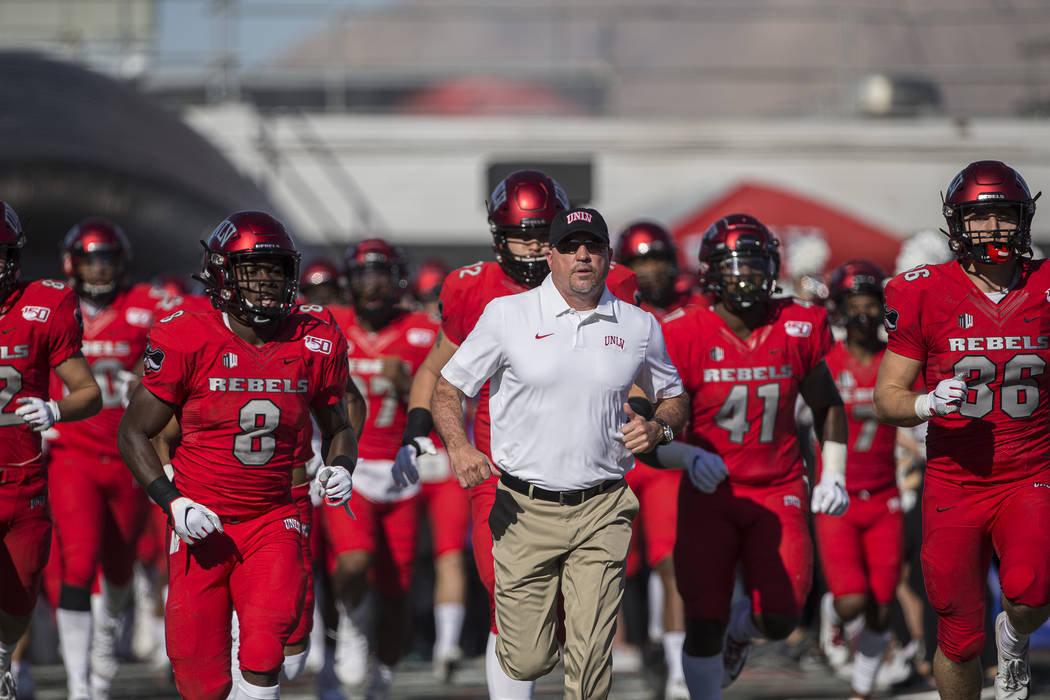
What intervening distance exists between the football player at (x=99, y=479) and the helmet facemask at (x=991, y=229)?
13.3 ft

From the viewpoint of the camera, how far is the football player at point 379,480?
22.7ft

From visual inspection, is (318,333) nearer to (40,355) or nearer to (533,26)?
(40,355)

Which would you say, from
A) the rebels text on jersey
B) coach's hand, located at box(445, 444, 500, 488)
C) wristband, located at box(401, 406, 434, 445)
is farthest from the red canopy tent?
coach's hand, located at box(445, 444, 500, 488)

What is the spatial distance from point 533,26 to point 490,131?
77.4 inches

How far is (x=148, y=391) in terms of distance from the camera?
489cm

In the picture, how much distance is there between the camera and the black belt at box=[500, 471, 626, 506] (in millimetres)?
4746

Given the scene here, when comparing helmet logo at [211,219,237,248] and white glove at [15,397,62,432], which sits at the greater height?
helmet logo at [211,219,237,248]

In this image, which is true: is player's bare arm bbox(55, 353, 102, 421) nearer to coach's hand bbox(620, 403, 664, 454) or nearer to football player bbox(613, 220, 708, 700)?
coach's hand bbox(620, 403, 664, 454)

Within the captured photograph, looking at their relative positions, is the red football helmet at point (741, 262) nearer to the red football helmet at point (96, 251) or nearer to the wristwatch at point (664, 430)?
the wristwatch at point (664, 430)

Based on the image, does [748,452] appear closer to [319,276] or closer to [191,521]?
[191,521]

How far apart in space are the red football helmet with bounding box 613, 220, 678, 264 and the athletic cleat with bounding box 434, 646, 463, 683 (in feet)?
7.84

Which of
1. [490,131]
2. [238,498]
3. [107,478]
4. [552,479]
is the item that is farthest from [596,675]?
[490,131]

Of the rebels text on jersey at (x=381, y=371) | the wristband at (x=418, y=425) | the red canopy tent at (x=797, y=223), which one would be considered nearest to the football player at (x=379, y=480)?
the rebels text on jersey at (x=381, y=371)

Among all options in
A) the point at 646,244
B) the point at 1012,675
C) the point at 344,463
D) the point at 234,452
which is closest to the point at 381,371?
the point at 646,244
